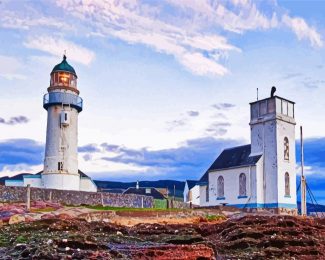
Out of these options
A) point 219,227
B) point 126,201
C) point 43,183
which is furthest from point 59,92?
point 219,227

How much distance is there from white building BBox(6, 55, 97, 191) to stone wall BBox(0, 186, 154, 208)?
7.01 metres

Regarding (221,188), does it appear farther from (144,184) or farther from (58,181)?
(144,184)

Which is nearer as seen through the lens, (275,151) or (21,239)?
(21,239)

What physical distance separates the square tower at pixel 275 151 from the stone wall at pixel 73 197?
10.2 m

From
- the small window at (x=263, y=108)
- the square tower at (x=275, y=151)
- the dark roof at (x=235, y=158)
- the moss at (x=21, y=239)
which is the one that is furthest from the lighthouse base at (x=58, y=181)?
the moss at (x=21, y=239)

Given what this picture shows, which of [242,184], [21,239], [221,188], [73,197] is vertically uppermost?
[242,184]

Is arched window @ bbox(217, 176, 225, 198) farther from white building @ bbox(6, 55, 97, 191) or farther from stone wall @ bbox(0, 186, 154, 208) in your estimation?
white building @ bbox(6, 55, 97, 191)

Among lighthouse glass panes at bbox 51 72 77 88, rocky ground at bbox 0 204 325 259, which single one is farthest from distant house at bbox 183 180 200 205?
rocky ground at bbox 0 204 325 259

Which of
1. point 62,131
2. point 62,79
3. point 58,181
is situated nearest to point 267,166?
point 58,181

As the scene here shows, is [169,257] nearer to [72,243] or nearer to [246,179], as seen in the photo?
[72,243]

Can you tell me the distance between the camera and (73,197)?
129 ft

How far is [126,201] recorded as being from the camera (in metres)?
42.8

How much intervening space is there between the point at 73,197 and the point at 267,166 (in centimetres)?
1535

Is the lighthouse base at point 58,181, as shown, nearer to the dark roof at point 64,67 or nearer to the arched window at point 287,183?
the dark roof at point 64,67
